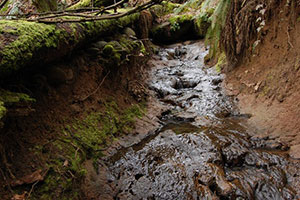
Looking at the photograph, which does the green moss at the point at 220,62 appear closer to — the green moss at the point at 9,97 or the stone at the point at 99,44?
the stone at the point at 99,44

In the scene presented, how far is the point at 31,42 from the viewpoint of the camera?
6.63 feet

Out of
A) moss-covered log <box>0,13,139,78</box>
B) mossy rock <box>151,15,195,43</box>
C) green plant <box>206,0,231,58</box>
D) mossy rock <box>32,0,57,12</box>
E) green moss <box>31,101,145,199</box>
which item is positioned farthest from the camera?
mossy rock <box>151,15,195,43</box>

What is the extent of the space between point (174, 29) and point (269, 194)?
9751mm

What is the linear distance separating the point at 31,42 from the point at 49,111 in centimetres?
98

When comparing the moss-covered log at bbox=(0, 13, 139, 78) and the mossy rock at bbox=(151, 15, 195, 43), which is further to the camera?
the mossy rock at bbox=(151, 15, 195, 43)

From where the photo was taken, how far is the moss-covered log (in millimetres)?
1817

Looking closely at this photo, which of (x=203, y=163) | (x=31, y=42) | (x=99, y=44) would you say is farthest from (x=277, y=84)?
(x=31, y=42)

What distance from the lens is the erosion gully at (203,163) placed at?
2430 mm

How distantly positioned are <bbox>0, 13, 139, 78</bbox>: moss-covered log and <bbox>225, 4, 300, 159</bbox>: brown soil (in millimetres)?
3574

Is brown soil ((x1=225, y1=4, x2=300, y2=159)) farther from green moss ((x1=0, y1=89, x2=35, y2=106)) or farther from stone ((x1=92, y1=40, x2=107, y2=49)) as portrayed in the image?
green moss ((x1=0, y1=89, x2=35, y2=106))

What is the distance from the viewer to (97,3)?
25.9 ft

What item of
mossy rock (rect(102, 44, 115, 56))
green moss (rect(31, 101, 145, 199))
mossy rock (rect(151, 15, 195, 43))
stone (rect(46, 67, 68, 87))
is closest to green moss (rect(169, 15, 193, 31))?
mossy rock (rect(151, 15, 195, 43))

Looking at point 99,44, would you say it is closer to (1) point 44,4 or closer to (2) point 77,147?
(1) point 44,4

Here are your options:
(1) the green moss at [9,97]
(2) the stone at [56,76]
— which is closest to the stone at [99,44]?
(2) the stone at [56,76]
